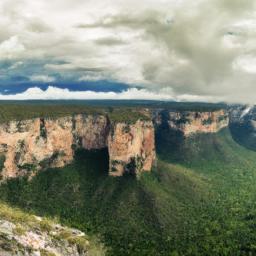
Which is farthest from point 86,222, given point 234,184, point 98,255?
point 234,184

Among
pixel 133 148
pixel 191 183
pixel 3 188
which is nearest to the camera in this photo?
pixel 3 188

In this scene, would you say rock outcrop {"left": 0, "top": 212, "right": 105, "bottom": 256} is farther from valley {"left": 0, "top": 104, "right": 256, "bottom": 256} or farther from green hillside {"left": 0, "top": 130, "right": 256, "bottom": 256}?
green hillside {"left": 0, "top": 130, "right": 256, "bottom": 256}

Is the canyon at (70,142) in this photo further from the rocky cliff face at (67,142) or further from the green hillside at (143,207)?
the green hillside at (143,207)

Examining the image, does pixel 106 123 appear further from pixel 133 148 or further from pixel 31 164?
pixel 31 164

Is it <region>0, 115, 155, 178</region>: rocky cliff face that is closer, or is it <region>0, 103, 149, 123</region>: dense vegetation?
<region>0, 115, 155, 178</region>: rocky cliff face

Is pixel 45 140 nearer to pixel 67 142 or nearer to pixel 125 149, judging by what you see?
pixel 67 142

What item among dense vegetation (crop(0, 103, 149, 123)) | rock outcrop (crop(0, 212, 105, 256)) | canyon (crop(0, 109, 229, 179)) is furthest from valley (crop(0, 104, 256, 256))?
rock outcrop (crop(0, 212, 105, 256))

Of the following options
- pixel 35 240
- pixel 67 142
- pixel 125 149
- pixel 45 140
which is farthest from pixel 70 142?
pixel 35 240
